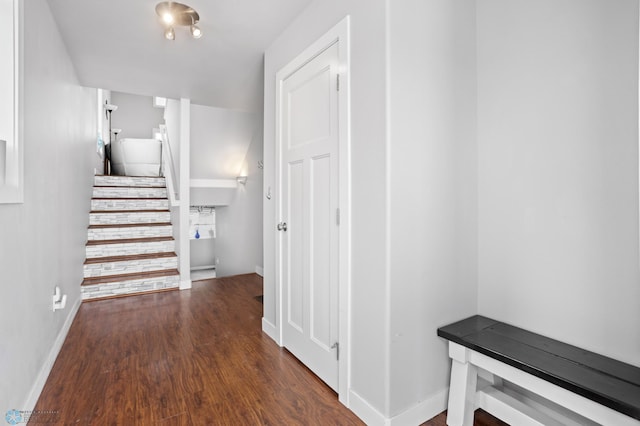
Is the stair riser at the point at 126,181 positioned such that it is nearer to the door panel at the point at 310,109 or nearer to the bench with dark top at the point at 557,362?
the door panel at the point at 310,109

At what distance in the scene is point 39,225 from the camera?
1.90 metres

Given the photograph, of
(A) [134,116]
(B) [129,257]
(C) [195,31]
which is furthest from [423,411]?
(A) [134,116]

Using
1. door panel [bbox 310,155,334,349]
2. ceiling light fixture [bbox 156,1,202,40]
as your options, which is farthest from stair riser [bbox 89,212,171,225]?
door panel [bbox 310,155,334,349]

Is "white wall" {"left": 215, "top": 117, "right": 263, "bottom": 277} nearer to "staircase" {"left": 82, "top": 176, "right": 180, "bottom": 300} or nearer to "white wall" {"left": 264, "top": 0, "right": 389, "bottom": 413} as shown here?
"staircase" {"left": 82, "top": 176, "right": 180, "bottom": 300}

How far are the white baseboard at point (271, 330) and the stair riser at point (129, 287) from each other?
182 cm

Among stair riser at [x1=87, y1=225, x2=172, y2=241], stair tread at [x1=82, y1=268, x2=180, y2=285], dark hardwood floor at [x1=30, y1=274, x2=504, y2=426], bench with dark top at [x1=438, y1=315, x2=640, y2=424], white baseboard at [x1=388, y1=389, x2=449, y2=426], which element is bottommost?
dark hardwood floor at [x1=30, y1=274, x2=504, y2=426]

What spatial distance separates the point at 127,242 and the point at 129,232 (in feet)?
0.81

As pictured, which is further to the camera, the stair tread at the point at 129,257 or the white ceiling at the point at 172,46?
the stair tread at the point at 129,257

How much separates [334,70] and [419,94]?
50 cm

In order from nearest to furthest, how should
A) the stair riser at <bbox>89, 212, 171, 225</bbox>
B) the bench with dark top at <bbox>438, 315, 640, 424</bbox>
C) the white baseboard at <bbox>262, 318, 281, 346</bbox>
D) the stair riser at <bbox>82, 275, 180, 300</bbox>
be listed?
the bench with dark top at <bbox>438, 315, 640, 424</bbox>, the white baseboard at <bbox>262, 318, 281, 346</bbox>, the stair riser at <bbox>82, 275, 180, 300</bbox>, the stair riser at <bbox>89, 212, 171, 225</bbox>

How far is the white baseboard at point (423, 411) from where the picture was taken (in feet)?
4.94

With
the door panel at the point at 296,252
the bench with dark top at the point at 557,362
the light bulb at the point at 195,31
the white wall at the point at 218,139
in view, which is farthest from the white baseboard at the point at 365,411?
the white wall at the point at 218,139

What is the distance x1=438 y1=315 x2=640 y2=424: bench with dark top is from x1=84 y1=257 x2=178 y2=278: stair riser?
3554mm

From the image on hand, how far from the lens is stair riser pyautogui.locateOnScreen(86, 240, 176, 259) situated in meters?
4.01
